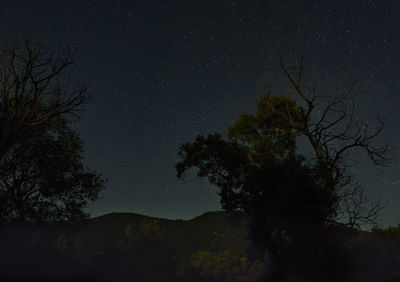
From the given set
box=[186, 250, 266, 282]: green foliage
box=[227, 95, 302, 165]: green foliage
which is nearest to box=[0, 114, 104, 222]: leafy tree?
box=[227, 95, 302, 165]: green foliage

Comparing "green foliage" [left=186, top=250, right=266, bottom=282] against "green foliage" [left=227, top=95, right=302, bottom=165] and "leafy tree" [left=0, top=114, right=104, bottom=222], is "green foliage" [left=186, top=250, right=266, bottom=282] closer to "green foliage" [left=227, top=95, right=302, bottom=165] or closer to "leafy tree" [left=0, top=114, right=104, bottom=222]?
"green foliage" [left=227, top=95, right=302, bottom=165]

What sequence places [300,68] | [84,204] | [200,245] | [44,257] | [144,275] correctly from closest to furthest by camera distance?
[300,68], [84,204], [44,257], [144,275], [200,245]

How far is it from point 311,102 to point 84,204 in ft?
54.8

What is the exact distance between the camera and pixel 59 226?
2233 cm

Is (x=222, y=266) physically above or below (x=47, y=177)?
below

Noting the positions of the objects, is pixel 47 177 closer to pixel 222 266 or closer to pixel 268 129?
pixel 268 129

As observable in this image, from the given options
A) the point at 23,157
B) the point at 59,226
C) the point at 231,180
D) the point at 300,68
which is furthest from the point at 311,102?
the point at 59,226

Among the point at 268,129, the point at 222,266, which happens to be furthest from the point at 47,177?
the point at 222,266

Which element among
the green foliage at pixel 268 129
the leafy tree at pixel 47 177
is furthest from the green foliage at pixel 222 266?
the leafy tree at pixel 47 177

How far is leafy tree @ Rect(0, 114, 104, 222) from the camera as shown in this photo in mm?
18391

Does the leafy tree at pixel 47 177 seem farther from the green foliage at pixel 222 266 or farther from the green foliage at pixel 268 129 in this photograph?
the green foliage at pixel 222 266

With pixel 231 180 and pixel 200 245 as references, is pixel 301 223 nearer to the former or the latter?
pixel 231 180

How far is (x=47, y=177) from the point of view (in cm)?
1930

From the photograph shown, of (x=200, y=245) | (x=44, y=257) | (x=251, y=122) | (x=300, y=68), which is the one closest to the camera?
(x=300, y=68)
